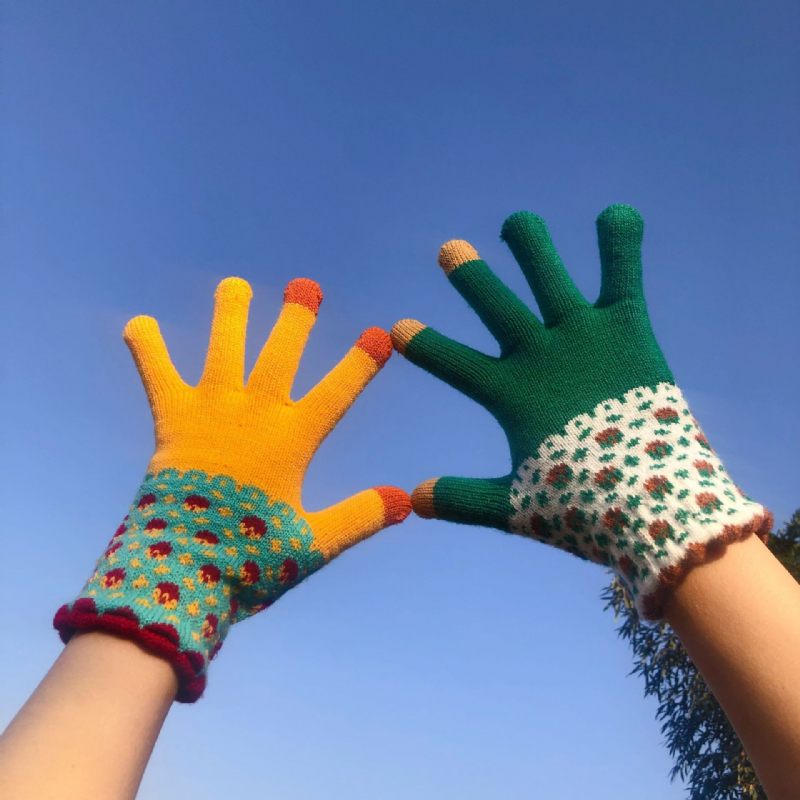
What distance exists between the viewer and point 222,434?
6.82 ft

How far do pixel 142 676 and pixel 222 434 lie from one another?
2.32ft

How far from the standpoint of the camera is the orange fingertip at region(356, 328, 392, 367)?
2.29 metres

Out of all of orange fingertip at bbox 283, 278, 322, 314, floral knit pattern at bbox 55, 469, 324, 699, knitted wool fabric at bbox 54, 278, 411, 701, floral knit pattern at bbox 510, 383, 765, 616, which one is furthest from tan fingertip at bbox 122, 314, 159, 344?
floral knit pattern at bbox 510, 383, 765, 616

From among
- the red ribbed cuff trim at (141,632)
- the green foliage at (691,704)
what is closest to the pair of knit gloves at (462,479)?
the red ribbed cuff trim at (141,632)

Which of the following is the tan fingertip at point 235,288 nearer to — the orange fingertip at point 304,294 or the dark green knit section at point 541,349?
the orange fingertip at point 304,294

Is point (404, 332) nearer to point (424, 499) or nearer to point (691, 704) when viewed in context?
point (424, 499)

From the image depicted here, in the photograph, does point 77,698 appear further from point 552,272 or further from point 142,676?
point 552,272

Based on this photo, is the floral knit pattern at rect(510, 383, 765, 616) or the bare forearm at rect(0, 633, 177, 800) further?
the floral knit pattern at rect(510, 383, 765, 616)

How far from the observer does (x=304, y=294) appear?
8.01 feet

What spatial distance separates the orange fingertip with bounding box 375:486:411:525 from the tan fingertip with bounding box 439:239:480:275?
57 centimetres

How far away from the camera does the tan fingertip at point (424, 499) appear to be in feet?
6.16

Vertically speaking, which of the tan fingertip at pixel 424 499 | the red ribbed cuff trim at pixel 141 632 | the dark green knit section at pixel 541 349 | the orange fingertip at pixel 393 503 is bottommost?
the red ribbed cuff trim at pixel 141 632

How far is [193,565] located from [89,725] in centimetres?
46

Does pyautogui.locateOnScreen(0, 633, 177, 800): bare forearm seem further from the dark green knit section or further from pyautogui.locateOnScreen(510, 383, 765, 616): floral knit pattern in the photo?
pyautogui.locateOnScreen(510, 383, 765, 616): floral knit pattern
